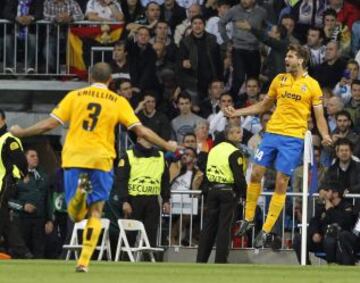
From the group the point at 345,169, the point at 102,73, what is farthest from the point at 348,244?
the point at 102,73

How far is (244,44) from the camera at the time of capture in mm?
28844

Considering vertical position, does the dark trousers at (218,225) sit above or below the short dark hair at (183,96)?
A: below

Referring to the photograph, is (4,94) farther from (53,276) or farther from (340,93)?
(53,276)

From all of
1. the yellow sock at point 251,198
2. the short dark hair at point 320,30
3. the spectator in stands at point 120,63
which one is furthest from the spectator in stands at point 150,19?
the yellow sock at point 251,198

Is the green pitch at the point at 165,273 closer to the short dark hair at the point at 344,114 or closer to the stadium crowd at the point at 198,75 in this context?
the stadium crowd at the point at 198,75

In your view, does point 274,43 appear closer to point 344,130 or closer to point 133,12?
point 344,130

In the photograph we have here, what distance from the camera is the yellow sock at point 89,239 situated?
17.9 m

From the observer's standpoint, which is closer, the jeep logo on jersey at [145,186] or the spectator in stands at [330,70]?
the jeep logo on jersey at [145,186]

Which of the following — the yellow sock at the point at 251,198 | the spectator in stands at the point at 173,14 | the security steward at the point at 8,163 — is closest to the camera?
the yellow sock at the point at 251,198

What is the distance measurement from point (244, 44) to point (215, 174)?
5467 millimetres

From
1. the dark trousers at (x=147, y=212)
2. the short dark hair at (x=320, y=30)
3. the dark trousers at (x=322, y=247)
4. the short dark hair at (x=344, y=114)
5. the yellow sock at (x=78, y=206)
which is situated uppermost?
the short dark hair at (x=320, y=30)

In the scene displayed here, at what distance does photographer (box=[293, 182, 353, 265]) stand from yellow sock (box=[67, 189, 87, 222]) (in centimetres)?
612

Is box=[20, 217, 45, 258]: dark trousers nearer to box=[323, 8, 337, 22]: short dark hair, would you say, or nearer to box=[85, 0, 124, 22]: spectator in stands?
box=[85, 0, 124, 22]: spectator in stands

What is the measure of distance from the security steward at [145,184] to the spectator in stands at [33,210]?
2181mm
